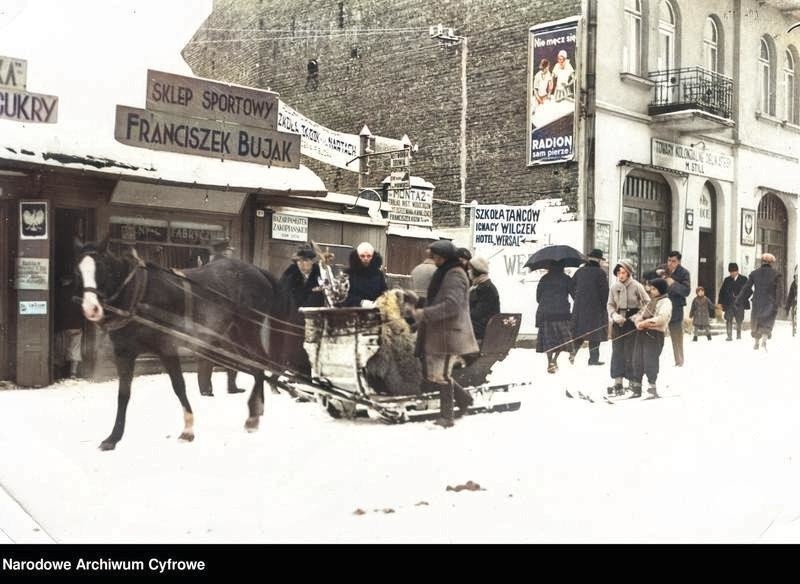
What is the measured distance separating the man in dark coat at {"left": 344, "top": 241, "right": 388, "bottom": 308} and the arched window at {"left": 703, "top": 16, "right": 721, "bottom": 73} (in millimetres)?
1883

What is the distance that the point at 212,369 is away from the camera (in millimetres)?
3393

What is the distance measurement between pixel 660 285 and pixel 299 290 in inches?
67.2

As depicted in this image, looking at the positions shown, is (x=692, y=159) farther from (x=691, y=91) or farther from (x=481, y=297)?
(x=481, y=297)

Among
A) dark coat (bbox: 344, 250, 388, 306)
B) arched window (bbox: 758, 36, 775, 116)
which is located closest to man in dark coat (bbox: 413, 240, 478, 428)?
dark coat (bbox: 344, 250, 388, 306)

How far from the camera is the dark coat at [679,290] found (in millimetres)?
4070

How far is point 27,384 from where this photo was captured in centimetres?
308

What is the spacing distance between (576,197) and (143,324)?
1.83 meters

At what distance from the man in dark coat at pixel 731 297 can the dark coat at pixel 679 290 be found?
199mm

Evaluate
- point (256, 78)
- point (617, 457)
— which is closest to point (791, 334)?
point (617, 457)

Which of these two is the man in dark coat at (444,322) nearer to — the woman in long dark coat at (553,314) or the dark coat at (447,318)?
the dark coat at (447,318)

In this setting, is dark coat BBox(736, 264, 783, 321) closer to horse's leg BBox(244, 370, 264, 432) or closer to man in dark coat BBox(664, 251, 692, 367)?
man in dark coat BBox(664, 251, 692, 367)

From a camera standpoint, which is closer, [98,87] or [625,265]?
[98,87]

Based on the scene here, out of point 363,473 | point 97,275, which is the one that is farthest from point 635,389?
point 97,275

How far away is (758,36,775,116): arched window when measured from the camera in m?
4.28
